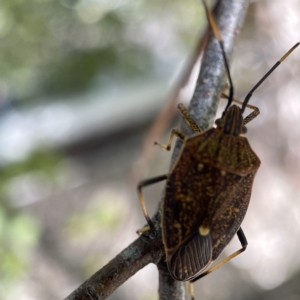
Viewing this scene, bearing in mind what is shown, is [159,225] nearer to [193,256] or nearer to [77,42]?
[193,256]

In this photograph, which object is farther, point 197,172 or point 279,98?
point 279,98

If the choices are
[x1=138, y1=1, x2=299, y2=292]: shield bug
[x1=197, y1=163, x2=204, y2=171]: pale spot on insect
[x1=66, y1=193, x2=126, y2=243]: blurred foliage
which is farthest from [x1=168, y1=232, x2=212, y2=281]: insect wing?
[x1=66, y1=193, x2=126, y2=243]: blurred foliage

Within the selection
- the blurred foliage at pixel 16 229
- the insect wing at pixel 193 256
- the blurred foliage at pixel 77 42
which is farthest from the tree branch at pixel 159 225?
the blurred foliage at pixel 77 42

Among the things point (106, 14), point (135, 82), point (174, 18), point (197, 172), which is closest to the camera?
point (197, 172)

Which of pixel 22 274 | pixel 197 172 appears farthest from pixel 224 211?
pixel 22 274

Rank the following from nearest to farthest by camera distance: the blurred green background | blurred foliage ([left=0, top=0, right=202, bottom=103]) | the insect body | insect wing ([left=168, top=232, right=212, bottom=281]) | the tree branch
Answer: the tree branch → insect wing ([left=168, top=232, right=212, bottom=281]) → the insect body → the blurred green background → blurred foliage ([left=0, top=0, right=202, bottom=103])

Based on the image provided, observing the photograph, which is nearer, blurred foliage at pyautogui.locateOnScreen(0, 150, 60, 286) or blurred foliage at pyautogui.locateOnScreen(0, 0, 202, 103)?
blurred foliage at pyautogui.locateOnScreen(0, 150, 60, 286)

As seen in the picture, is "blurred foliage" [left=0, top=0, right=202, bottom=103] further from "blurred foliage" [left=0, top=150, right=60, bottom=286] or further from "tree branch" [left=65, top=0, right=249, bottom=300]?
"tree branch" [left=65, top=0, right=249, bottom=300]

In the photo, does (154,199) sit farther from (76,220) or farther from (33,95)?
(33,95)
